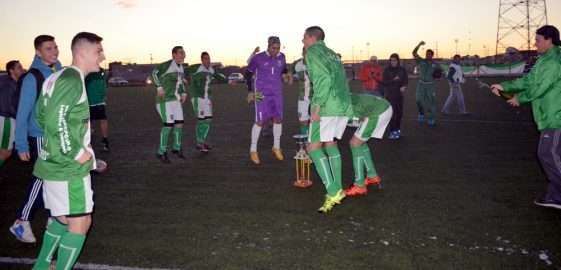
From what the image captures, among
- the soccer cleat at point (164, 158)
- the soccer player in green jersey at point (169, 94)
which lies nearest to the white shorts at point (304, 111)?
the soccer player in green jersey at point (169, 94)

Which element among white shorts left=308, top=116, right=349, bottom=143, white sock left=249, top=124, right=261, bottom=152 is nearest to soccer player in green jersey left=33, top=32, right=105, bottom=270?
white shorts left=308, top=116, right=349, bottom=143

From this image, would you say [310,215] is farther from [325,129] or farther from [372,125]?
[372,125]

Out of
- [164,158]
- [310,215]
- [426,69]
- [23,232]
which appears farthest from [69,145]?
[426,69]

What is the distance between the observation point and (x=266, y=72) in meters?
9.24

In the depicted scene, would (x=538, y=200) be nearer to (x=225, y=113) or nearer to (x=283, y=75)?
(x=283, y=75)

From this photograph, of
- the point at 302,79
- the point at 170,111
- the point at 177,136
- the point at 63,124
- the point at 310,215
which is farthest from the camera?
the point at 302,79

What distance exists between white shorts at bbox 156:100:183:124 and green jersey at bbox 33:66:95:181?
5.92 meters

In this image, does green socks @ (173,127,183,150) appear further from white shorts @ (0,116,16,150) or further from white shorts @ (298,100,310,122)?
white shorts @ (0,116,16,150)

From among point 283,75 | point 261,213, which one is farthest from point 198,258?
point 283,75

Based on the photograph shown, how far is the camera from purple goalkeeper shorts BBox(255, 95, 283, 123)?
30.3 ft

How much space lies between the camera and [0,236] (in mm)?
5020

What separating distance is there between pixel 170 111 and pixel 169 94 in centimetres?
36

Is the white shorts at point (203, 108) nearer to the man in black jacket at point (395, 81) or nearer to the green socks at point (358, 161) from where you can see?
the green socks at point (358, 161)

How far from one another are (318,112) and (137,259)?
2.78m
